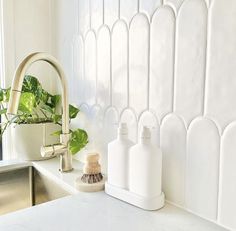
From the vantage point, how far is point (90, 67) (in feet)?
3.25

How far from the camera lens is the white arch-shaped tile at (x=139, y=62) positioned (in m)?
0.76

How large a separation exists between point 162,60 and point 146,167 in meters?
0.27

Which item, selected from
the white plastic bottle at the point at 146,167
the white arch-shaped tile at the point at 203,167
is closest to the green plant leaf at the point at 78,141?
the white plastic bottle at the point at 146,167

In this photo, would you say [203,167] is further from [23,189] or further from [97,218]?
[23,189]

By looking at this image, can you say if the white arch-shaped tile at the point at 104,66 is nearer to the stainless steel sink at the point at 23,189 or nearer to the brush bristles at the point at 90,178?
the brush bristles at the point at 90,178

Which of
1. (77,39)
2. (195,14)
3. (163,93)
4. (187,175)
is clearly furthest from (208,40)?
(77,39)

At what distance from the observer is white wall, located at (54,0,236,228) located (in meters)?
0.60

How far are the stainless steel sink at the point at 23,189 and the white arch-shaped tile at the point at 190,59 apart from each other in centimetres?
56

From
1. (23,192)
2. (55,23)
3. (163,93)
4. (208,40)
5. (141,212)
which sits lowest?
(23,192)

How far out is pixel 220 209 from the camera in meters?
0.62

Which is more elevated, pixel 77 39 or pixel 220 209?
pixel 77 39

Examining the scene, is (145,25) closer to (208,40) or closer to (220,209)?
(208,40)

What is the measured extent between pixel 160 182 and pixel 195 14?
0.41 metres

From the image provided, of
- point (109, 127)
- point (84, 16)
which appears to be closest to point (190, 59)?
point (109, 127)
